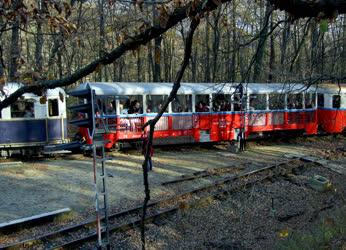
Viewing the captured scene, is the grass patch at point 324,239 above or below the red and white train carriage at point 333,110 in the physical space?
below

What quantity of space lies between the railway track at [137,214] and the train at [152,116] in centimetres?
263

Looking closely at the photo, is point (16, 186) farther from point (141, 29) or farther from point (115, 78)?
point (115, 78)

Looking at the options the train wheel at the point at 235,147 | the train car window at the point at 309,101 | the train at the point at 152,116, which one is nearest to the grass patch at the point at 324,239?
the train at the point at 152,116

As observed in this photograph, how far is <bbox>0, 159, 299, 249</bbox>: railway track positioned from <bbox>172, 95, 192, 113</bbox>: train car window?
17.5 ft

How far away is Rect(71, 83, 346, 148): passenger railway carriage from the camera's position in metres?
16.6

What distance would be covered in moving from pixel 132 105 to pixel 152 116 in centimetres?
100

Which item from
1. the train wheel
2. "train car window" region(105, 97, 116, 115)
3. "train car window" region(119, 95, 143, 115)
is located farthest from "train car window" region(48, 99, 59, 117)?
the train wheel

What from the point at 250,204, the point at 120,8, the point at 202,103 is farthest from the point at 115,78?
the point at 120,8

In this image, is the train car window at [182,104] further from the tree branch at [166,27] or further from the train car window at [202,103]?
the tree branch at [166,27]

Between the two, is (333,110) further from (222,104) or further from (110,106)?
(110,106)

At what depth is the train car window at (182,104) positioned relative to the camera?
17.9 metres

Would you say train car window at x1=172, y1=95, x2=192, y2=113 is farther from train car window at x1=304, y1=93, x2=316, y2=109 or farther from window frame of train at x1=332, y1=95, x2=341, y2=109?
window frame of train at x1=332, y1=95, x2=341, y2=109

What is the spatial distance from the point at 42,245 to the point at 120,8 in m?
5.29

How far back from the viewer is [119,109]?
1662 cm
